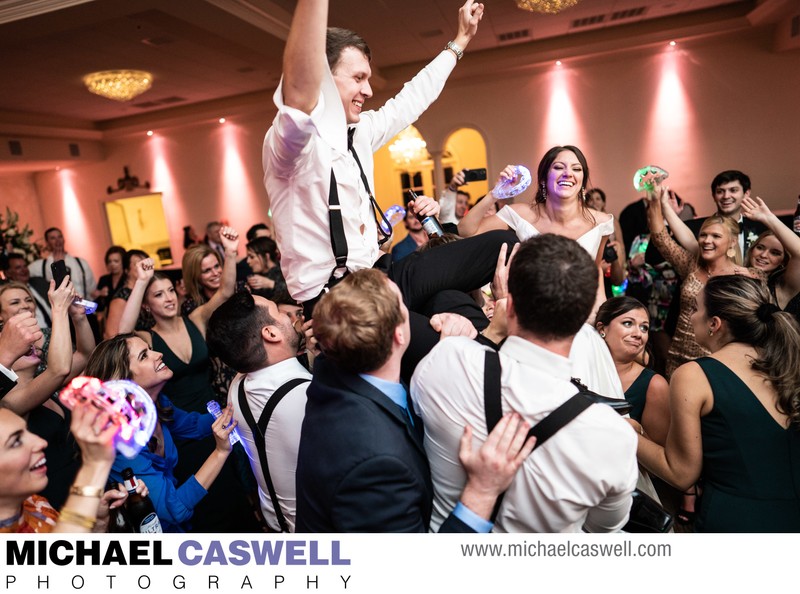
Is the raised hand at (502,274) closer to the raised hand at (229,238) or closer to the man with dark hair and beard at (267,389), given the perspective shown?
the man with dark hair and beard at (267,389)

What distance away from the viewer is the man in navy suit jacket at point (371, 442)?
1142 mm

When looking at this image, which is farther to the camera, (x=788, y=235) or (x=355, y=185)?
(x=788, y=235)

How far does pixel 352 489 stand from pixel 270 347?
2.79 feet

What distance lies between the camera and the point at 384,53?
8.22 meters

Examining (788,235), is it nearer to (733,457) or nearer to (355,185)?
(733,457)

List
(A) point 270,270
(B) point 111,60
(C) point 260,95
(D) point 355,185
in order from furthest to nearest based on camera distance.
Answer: (C) point 260,95, (B) point 111,60, (A) point 270,270, (D) point 355,185

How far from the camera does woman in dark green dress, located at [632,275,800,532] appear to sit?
1.77 meters

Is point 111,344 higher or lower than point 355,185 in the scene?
lower

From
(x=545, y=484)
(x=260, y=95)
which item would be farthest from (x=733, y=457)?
(x=260, y=95)

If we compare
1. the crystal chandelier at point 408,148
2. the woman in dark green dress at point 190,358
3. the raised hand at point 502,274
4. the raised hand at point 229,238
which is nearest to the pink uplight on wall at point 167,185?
the crystal chandelier at point 408,148

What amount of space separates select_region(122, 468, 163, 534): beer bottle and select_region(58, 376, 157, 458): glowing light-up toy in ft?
2.19

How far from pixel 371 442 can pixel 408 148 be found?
907cm

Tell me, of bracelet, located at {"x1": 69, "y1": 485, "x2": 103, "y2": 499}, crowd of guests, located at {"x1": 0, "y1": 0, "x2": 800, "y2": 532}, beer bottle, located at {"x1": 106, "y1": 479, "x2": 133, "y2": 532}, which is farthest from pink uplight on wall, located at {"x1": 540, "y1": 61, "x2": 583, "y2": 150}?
bracelet, located at {"x1": 69, "y1": 485, "x2": 103, "y2": 499}

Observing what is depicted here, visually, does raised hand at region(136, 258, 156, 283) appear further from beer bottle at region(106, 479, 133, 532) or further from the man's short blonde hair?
the man's short blonde hair
